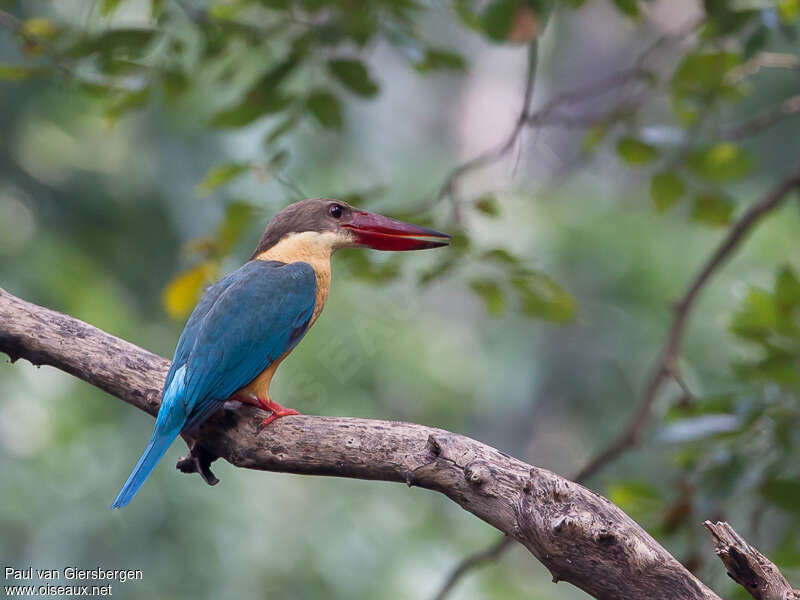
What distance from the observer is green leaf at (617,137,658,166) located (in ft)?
11.9

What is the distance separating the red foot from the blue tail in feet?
0.79

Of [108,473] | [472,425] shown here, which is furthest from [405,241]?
[472,425]

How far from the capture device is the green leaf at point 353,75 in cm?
327

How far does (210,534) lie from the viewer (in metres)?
6.16

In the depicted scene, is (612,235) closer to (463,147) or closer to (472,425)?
(472,425)

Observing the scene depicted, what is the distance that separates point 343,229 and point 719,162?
150 centimetres

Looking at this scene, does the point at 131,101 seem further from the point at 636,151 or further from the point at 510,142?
the point at 636,151

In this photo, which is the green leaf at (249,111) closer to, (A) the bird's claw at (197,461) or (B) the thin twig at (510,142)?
(B) the thin twig at (510,142)

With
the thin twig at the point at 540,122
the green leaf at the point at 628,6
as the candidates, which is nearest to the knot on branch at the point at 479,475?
the thin twig at the point at 540,122

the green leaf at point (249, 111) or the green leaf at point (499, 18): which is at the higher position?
the green leaf at point (499, 18)

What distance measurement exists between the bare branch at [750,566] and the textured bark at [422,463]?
0.35ft

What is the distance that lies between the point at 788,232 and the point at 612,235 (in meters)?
1.44

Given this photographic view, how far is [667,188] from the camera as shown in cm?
366

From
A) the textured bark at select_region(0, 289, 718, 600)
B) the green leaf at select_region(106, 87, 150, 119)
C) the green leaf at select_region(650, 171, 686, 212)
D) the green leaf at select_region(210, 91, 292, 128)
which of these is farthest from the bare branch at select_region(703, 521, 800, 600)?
the green leaf at select_region(106, 87, 150, 119)
